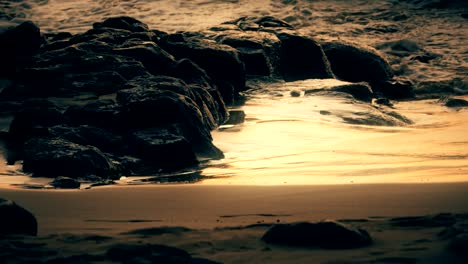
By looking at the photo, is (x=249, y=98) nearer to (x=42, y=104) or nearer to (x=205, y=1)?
(x=42, y=104)

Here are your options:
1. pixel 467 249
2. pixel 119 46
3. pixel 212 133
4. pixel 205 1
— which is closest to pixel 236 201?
pixel 467 249

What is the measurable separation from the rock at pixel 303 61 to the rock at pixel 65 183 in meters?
8.00

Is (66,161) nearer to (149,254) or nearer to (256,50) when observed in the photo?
(149,254)

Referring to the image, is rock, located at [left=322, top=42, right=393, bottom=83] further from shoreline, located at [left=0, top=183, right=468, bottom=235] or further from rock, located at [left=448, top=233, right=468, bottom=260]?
rock, located at [left=448, top=233, right=468, bottom=260]

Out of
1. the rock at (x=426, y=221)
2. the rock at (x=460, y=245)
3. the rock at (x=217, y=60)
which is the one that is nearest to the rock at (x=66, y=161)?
the rock at (x=426, y=221)

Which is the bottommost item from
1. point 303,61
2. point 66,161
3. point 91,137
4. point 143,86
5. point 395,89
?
point 395,89

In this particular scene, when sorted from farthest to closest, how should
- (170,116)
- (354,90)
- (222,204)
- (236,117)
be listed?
1. (354,90)
2. (236,117)
3. (170,116)
4. (222,204)

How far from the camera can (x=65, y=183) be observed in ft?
21.9

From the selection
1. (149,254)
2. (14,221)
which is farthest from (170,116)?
(149,254)

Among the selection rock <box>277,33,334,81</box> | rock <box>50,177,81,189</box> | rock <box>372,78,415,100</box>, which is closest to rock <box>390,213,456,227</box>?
rock <box>50,177,81,189</box>

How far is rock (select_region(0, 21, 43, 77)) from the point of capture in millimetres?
12227

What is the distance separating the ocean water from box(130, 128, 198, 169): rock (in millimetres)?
258

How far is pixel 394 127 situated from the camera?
1080cm

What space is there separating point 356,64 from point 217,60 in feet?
11.8
